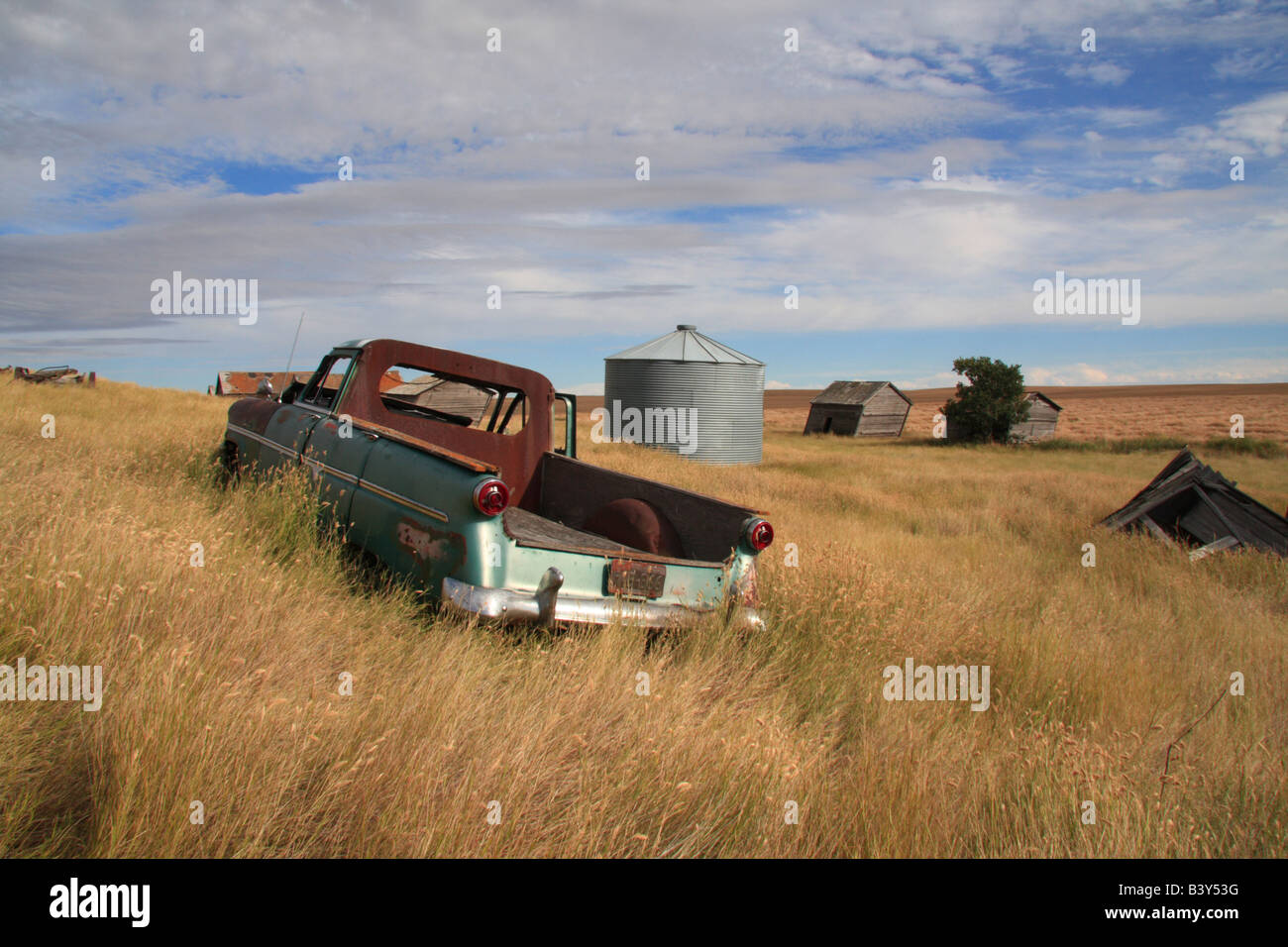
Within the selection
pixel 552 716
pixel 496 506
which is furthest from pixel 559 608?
pixel 552 716

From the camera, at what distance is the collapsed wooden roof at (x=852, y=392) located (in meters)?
43.2

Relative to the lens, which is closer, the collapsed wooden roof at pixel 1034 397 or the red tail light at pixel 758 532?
the red tail light at pixel 758 532

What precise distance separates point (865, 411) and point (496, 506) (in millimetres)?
40420

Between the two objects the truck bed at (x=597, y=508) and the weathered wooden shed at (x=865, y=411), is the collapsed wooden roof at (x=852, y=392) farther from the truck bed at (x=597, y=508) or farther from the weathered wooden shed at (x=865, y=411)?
the truck bed at (x=597, y=508)

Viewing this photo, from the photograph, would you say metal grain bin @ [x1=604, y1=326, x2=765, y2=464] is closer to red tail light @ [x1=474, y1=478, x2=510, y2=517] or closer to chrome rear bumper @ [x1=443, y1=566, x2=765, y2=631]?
chrome rear bumper @ [x1=443, y1=566, x2=765, y2=631]

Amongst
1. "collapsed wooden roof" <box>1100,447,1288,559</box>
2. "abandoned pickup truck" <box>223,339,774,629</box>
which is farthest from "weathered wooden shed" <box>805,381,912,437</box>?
"abandoned pickup truck" <box>223,339,774,629</box>

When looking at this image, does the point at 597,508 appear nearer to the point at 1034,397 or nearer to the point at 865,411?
the point at 865,411

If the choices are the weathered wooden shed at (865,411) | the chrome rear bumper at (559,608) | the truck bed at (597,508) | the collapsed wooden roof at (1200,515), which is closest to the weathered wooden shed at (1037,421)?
the weathered wooden shed at (865,411)

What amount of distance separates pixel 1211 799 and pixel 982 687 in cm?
142

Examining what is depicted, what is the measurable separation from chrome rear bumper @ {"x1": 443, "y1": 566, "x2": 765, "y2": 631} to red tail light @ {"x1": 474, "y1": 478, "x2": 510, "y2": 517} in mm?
427

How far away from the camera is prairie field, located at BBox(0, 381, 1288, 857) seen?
2.56 m

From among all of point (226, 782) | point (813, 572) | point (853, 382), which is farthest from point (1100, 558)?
point (853, 382)

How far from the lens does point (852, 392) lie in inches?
1754
